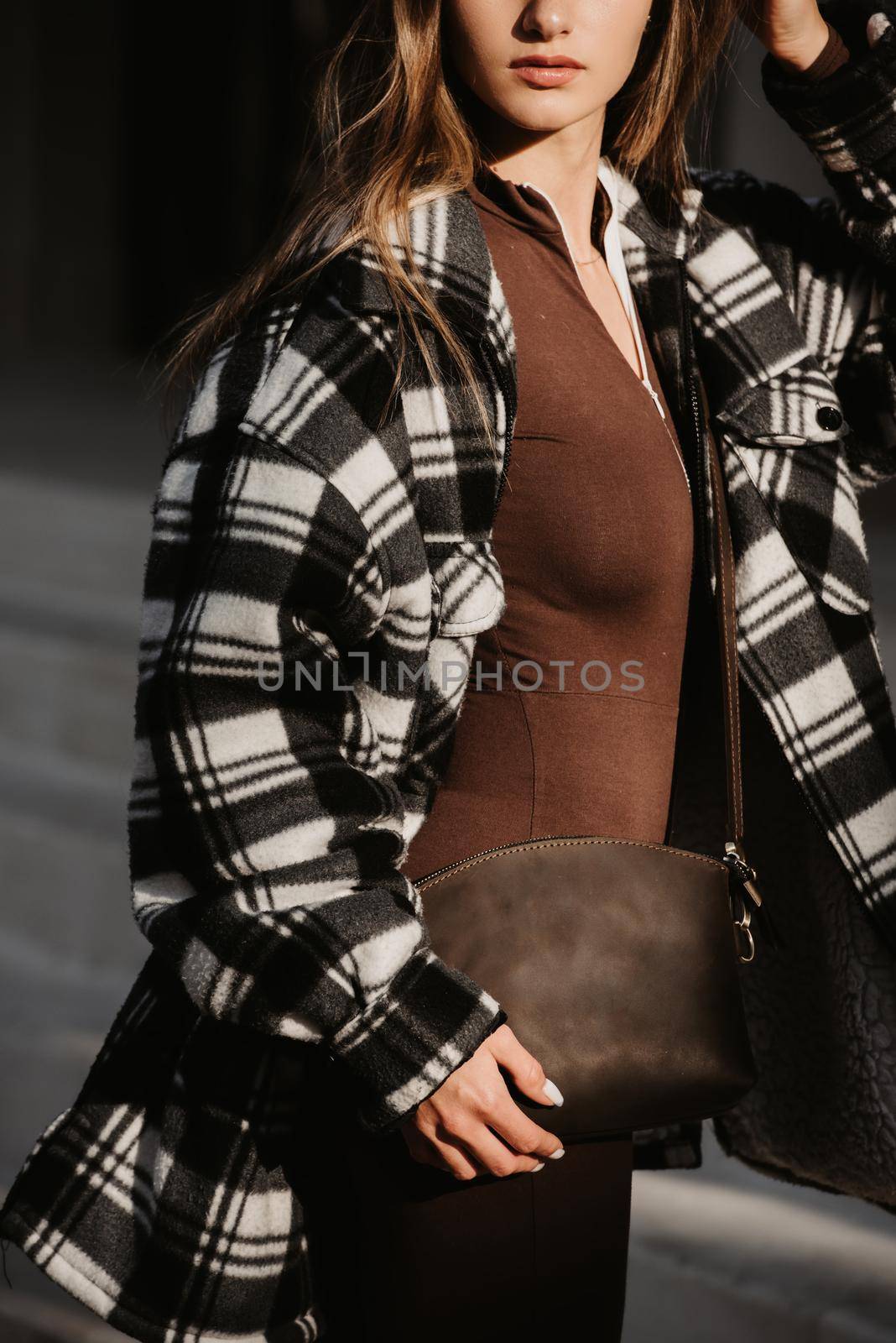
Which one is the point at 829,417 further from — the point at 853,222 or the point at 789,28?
the point at 789,28

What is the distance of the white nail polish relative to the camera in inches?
36.9

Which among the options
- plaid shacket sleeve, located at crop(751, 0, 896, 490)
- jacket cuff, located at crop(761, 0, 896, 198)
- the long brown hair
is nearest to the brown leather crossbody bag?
the long brown hair

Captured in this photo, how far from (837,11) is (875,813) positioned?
71 cm

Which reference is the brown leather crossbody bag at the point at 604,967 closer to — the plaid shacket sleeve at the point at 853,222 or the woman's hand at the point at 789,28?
the plaid shacket sleeve at the point at 853,222

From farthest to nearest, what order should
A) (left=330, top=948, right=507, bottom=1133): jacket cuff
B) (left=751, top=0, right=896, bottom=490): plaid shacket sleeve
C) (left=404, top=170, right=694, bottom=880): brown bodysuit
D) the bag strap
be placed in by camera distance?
(left=751, top=0, right=896, bottom=490): plaid shacket sleeve → the bag strap → (left=404, top=170, right=694, bottom=880): brown bodysuit → (left=330, top=948, right=507, bottom=1133): jacket cuff

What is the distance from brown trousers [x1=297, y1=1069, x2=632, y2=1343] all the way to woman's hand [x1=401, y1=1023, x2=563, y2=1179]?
0.18ft

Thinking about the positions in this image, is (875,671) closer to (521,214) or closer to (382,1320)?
(521,214)

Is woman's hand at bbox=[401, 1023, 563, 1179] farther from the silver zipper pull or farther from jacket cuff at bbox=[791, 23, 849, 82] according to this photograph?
jacket cuff at bbox=[791, 23, 849, 82]

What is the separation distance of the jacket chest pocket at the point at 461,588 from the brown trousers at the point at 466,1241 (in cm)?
35

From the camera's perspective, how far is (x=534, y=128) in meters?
1.08

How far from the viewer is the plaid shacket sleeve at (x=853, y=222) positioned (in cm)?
125

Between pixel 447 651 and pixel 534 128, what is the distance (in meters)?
0.41
